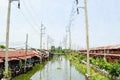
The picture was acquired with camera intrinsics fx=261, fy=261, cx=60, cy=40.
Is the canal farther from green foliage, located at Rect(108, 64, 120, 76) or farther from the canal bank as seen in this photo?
green foliage, located at Rect(108, 64, 120, 76)

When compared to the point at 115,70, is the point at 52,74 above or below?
below

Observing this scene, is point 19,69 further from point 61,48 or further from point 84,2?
point 61,48

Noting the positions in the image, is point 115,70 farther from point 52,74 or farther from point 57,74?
point 52,74

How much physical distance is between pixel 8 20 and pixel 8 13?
2.06 feet

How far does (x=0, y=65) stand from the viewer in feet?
89.2

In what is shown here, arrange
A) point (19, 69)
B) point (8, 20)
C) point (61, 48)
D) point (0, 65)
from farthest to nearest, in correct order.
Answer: point (61, 48) < point (19, 69) < point (0, 65) < point (8, 20)

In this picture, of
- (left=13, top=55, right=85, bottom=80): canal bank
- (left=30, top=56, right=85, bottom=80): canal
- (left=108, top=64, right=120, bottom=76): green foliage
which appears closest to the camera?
(left=108, top=64, right=120, bottom=76): green foliage

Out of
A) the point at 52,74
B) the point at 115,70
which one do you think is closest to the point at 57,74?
the point at 52,74

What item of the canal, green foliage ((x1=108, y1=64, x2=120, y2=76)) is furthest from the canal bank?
green foliage ((x1=108, y1=64, x2=120, y2=76))

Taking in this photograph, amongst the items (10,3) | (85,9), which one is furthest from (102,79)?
(10,3)

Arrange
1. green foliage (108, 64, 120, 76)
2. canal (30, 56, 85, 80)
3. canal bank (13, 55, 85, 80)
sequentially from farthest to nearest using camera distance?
1. canal (30, 56, 85, 80)
2. canal bank (13, 55, 85, 80)
3. green foliage (108, 64, 120, 76)

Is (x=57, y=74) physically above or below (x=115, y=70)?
below

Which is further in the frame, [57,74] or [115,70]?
[57,74]

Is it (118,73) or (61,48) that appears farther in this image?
(61,48)
